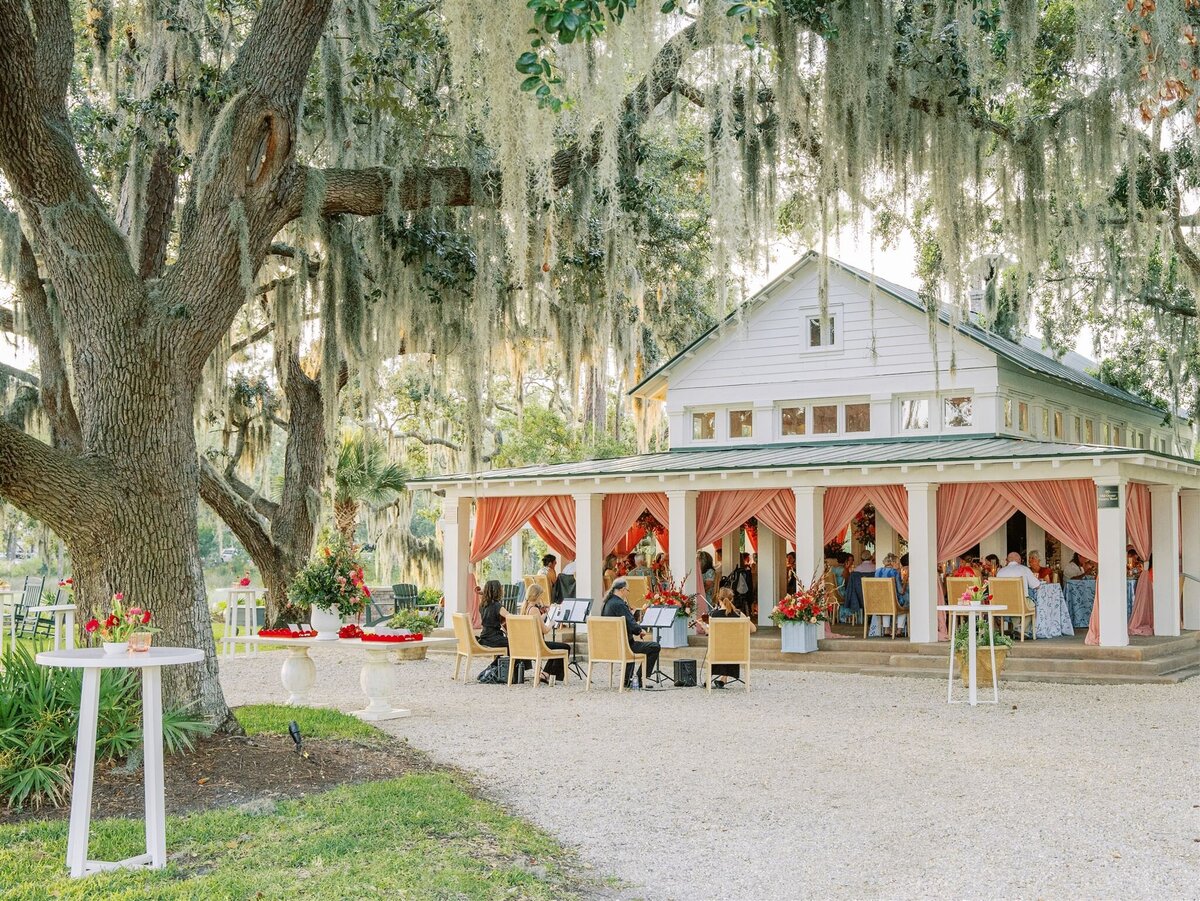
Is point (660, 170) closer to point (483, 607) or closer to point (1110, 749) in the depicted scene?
point (483, 607)

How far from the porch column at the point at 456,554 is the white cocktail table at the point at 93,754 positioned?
531 inches

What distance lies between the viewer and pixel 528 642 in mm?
13109

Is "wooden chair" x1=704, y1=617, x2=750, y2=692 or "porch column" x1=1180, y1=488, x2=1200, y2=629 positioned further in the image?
"porch column" x1=1180, y1=488, x2=1200, y2=629

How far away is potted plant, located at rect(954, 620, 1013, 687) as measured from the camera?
12016 mm

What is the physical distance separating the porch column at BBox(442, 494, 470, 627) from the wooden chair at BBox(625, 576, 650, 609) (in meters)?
2.84

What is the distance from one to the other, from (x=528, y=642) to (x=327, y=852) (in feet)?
25.2

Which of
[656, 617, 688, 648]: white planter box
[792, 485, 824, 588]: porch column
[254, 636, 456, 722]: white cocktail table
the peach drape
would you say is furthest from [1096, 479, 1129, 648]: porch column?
[254, 636, 456, 722]: white cocktail table

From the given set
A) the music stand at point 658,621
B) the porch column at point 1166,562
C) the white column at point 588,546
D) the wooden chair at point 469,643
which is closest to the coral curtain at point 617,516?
the white column at point 588,546

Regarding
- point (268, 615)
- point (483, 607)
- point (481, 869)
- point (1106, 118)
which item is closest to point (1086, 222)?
point (1106, 118)

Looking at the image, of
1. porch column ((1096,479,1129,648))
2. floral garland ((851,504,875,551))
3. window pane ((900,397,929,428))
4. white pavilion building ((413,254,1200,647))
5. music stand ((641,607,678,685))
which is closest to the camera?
music stand ((641,607,678,685))

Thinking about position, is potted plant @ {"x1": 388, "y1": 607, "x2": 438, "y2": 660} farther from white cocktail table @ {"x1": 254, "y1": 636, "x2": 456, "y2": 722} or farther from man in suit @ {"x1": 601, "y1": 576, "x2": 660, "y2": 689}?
white cocktail table @ {"x1": 254, "y1": 636, "x2": 456, "y2": 722}

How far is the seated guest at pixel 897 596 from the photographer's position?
16312mm

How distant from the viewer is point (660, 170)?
14.0 metres

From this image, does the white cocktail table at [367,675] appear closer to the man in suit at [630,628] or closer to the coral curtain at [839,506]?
the man in suit at [630,628]
